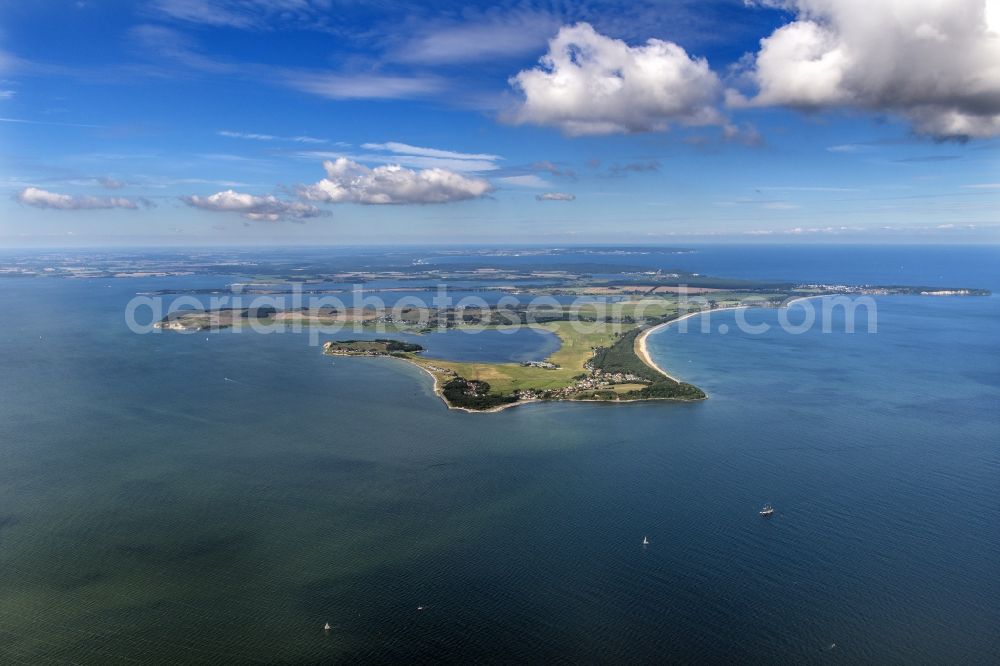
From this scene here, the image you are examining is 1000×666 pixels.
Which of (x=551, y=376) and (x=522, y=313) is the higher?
(x=522, y=313)

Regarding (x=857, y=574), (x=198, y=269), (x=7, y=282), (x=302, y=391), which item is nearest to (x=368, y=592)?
(x=857, y=574)

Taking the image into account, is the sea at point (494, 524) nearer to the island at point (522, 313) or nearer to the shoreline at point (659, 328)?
the island at point (522, 313)

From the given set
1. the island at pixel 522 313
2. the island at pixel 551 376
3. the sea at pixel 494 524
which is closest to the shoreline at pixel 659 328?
the island at pixel 522 313

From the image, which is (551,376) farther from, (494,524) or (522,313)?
(522,313)

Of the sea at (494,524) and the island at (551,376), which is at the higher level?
the island at (551,376)

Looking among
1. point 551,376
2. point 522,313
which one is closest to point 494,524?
point 551,376

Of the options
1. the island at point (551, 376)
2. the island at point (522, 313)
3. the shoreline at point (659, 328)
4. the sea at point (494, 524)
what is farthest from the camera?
the shoreline at point (659, 328)

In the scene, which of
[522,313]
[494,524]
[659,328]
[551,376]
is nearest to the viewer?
[494,524]

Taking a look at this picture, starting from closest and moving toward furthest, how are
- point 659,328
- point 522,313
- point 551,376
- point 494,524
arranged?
1. point 494,524
2. point 551,376
3. point 659,328
4. point 522,313
